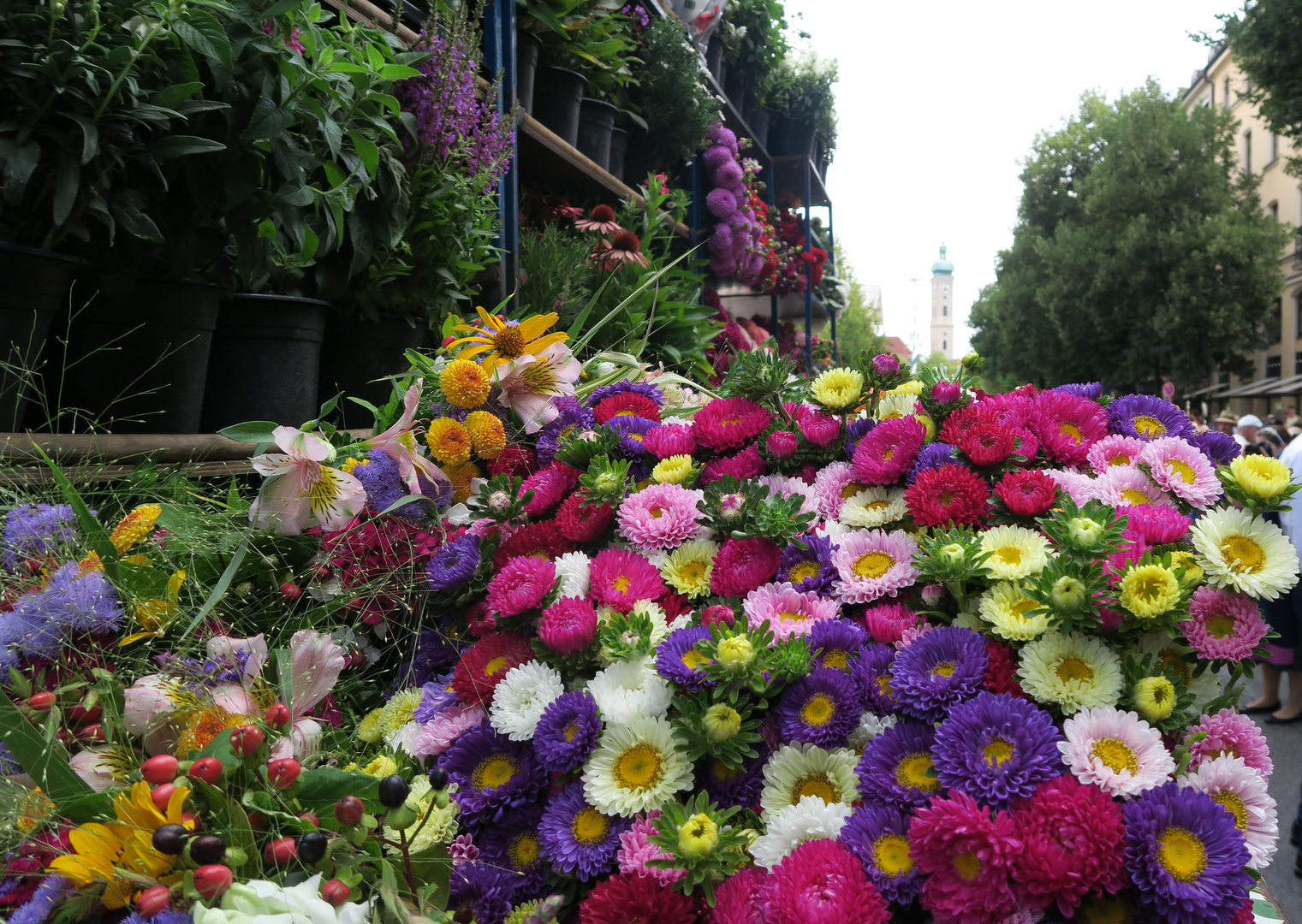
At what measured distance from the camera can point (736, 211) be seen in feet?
Result: 15.3

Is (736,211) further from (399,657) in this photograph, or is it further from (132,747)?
(132,747)

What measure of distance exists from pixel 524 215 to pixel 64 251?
80.8 inches

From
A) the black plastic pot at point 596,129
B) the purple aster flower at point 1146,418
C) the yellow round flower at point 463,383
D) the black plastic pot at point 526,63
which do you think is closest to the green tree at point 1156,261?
the black plastic pot at point 596,129

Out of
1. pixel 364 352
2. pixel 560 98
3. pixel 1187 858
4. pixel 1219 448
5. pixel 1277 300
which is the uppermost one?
pixel 1277 300

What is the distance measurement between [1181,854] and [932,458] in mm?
421

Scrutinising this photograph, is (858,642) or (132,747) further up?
(858,642)

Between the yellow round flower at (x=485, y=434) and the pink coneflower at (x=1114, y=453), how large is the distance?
0.68 meters

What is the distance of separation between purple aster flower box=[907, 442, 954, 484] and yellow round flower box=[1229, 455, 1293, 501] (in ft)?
0.81

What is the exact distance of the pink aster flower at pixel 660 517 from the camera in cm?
92

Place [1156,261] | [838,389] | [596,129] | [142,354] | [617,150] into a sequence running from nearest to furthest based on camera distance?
[838,389] → [142,354] → [596,129] → [617,150] → [1156,261]

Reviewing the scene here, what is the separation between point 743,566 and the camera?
86 centimetres

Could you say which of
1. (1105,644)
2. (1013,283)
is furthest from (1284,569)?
(1013,283)

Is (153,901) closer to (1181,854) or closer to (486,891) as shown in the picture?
(486,891)

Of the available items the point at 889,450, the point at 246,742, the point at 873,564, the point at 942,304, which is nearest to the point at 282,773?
the point at 246,742
